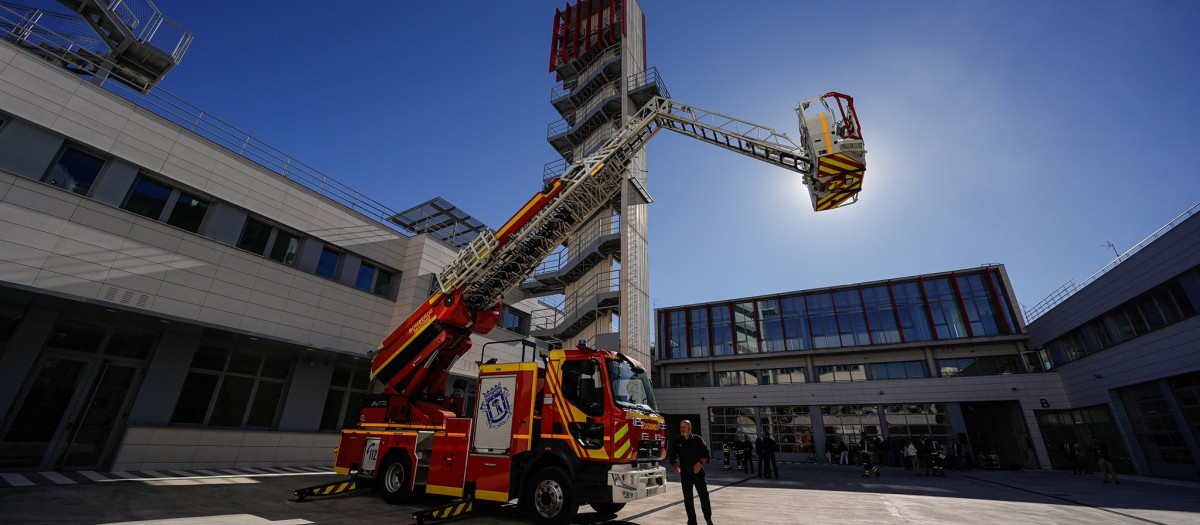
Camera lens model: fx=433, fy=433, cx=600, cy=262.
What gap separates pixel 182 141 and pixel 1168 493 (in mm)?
30924

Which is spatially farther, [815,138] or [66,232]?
[66,232]

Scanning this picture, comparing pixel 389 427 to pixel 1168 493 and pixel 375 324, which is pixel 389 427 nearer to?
pixel 375 324

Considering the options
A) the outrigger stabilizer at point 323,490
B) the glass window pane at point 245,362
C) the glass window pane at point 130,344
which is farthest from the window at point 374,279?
the outrigger stabilizer at point 323,490

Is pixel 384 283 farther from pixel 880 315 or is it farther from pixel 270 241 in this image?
pixel 880 315

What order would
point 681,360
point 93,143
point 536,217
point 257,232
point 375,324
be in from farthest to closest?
point 681,360 → point 375,324 → point 257,232 → point 93,143 → point 536,217

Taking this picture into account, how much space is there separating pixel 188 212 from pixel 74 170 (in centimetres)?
234

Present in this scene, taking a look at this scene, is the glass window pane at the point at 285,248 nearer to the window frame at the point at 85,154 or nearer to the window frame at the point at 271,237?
the window frame at the point at 271,237

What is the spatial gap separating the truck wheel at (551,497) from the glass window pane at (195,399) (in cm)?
1207

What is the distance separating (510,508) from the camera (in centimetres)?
927

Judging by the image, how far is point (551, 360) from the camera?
27.7ft

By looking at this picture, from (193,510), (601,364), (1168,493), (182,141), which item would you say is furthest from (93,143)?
(1168,493)

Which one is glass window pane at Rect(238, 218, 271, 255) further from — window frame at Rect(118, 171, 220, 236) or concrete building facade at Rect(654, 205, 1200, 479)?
concrete building facade at Rect(654, 205, 1200, 479)

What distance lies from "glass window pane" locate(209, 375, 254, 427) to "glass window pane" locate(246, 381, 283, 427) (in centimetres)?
26

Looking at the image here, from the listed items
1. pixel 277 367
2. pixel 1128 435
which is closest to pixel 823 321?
pixel 1128 435
